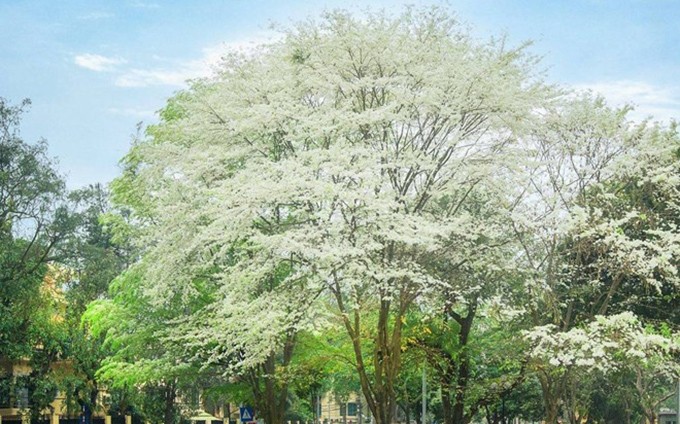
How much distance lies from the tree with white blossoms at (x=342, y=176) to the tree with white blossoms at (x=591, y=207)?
132 centimetres

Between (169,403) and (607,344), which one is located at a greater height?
(607,344)

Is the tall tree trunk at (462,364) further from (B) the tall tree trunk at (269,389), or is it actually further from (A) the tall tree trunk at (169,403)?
(A) the tall tree trunk at (169,403)

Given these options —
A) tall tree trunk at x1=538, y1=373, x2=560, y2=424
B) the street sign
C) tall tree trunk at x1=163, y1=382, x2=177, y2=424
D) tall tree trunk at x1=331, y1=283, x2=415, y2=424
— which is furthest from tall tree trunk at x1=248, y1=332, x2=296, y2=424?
tall tree trunk at x1=163, y1=382, x2=177, y2=424

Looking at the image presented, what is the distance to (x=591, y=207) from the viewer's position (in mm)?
26094

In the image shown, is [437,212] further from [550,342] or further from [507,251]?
[550,342]

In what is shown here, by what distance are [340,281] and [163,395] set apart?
33320mm

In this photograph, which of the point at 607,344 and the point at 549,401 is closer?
the point at 607,344

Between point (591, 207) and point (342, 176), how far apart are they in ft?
27.0

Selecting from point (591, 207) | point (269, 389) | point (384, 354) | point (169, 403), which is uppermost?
point (591, 207)

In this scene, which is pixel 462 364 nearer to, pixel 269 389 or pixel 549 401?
pixel 549 401

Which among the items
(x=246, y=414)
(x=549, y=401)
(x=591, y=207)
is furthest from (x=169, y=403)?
(x=591, y=207)

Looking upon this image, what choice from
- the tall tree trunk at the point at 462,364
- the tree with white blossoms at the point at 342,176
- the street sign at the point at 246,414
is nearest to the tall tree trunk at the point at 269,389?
the street sign at the point at 246,414

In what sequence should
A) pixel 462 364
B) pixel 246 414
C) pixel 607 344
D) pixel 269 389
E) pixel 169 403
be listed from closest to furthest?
1. pixel 607 344
2. pixel 246 414
3. pixel 462 364
4. pixel 269 389
5. pixel 169 403

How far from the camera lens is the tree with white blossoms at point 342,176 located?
2181cm
